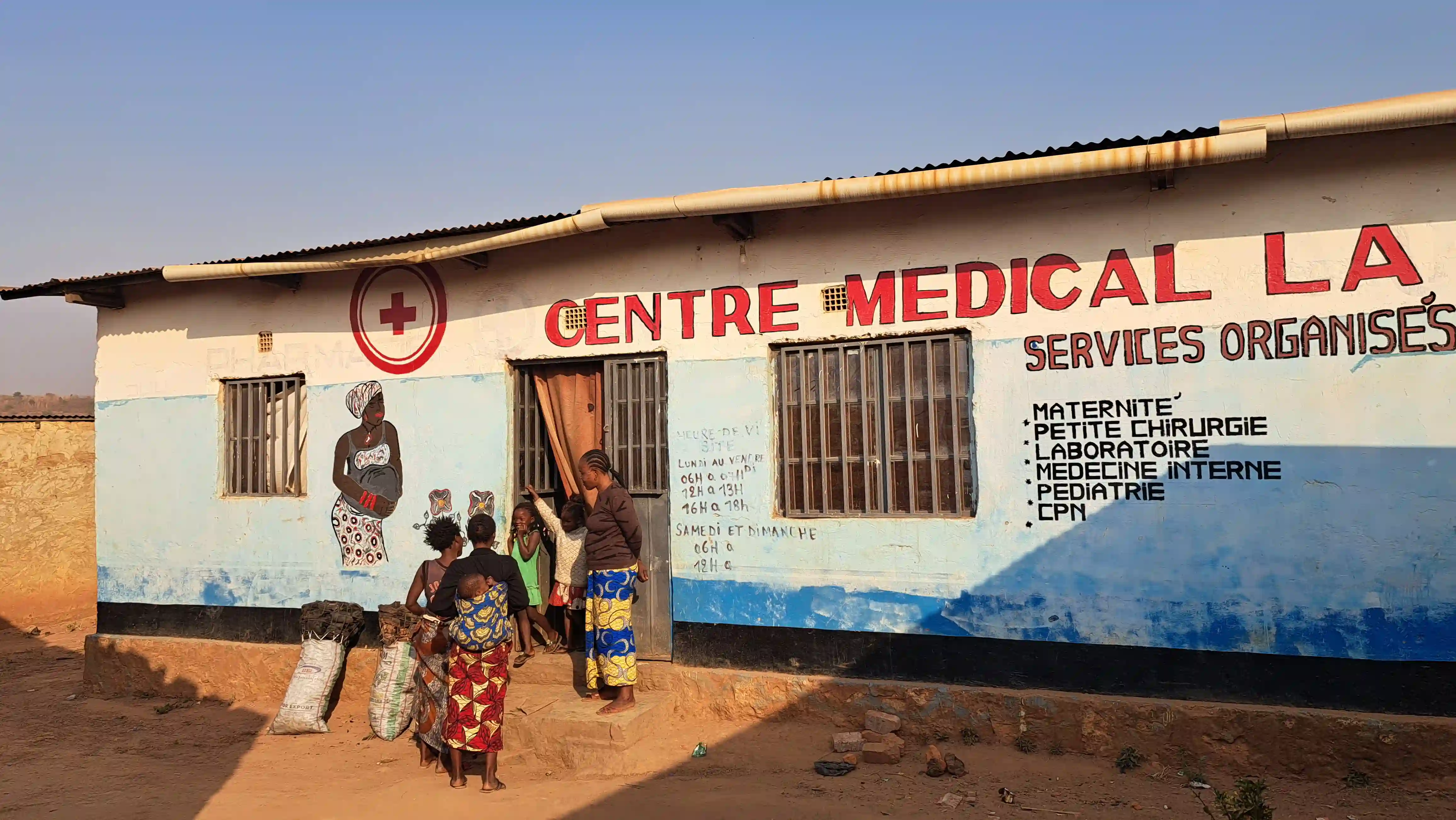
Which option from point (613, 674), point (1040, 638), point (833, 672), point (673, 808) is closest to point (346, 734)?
point (613, 674)

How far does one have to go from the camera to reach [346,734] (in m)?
6.78

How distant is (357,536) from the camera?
748 cm

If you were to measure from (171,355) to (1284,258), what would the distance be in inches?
324

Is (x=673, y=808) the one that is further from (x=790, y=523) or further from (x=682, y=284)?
(x=682, y=284)

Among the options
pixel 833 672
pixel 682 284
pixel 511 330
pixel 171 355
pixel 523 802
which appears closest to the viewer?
pixel 523 802

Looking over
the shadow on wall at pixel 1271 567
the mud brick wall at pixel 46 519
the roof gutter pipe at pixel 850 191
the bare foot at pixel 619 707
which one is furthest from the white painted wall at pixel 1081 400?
the mud brick wall at pixel 46 519

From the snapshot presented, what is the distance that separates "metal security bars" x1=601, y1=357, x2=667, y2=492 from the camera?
661 cm

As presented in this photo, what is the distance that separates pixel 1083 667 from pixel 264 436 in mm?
6426

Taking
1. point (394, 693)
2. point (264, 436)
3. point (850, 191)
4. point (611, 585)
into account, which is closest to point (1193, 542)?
point (850, 191)

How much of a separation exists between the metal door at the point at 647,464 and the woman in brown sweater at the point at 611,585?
1.39 ft

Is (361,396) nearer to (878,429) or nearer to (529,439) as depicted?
(529,439)

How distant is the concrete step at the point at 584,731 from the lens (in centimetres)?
565

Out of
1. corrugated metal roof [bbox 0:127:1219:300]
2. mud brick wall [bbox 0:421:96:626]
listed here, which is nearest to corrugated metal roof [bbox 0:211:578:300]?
corrugated metal roof [bbox 0:127:1219:300]

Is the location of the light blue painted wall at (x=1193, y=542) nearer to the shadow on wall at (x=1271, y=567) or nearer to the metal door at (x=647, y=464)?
the shadow on wall at (x=1271, y=567)
